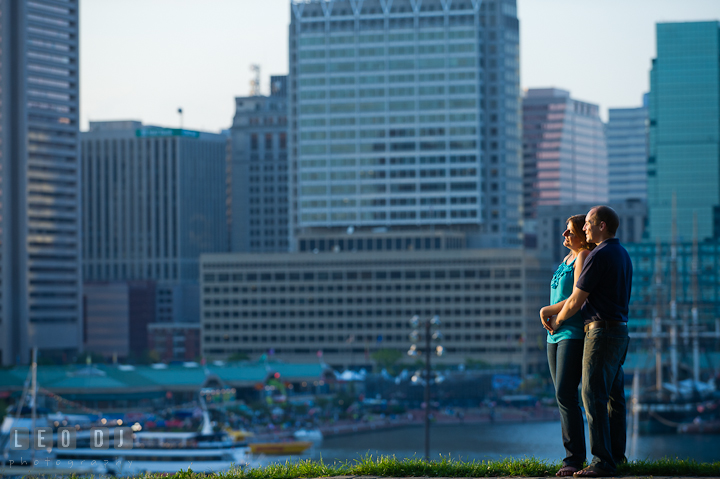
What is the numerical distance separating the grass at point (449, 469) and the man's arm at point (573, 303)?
106 inches

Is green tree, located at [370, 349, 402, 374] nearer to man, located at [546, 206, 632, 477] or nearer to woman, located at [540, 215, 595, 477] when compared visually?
woman, located at [540, 215, 595, 477]

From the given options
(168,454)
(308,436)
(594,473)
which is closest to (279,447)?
(308,436)

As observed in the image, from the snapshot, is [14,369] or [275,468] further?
[14,369]

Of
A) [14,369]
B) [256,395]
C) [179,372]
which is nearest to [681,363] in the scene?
[256,395]

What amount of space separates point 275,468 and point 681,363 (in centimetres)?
18891

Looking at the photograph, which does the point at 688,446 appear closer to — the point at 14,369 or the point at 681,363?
the point at 681,363

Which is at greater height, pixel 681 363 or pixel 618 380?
pixel 618 380

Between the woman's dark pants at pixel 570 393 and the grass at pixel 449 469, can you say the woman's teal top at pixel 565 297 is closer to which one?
the woman's dark pants at pixel 570 393

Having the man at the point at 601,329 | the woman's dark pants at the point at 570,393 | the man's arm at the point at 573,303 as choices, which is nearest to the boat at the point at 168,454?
the woman's dark pants at the point at 570,393

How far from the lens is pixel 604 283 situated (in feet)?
56.0

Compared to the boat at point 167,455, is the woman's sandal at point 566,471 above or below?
above

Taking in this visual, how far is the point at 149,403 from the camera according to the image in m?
160

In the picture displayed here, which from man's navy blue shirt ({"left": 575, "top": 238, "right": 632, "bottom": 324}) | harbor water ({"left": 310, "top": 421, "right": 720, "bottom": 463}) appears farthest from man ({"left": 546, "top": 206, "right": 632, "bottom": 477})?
harbor water ({"left": 310, "top": 421, "right": 720, "bottom": 463})

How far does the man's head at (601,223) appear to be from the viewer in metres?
17.4
